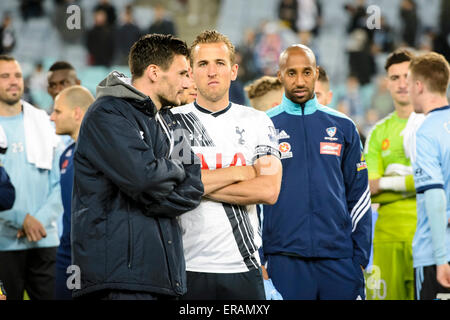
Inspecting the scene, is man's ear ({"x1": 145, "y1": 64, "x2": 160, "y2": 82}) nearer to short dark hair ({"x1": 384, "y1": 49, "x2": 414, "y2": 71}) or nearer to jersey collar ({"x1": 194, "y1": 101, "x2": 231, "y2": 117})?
jersey collar ({"x1": 194, "y1": 101, "x2": 231, "y2": 117})

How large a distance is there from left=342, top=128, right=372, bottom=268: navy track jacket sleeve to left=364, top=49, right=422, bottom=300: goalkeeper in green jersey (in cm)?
107

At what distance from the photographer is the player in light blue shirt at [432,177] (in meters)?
3.97

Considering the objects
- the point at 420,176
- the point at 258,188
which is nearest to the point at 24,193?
the point at 258,188

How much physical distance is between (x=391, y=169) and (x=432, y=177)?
1.20 meters

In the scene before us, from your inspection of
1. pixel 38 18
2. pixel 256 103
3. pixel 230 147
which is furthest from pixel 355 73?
pixel 230 147

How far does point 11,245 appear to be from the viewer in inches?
209

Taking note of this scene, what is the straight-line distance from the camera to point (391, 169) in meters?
5.19

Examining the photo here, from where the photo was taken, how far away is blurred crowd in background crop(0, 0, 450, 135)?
1266cm

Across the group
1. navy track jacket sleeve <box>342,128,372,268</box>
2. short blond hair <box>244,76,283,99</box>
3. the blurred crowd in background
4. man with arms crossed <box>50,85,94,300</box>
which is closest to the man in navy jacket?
navy track jacket sleeve <box>342,128,372,268</box>

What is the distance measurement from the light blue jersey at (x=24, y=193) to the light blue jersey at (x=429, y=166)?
9.82 ft

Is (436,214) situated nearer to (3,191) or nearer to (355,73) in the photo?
(3,191)

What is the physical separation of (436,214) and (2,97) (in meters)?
3.73

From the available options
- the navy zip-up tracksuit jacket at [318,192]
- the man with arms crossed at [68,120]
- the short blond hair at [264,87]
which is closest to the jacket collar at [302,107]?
the navy zip-up tracksuit jacket at [318,192]

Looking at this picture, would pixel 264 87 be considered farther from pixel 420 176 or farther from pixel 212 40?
pixel 212 40
